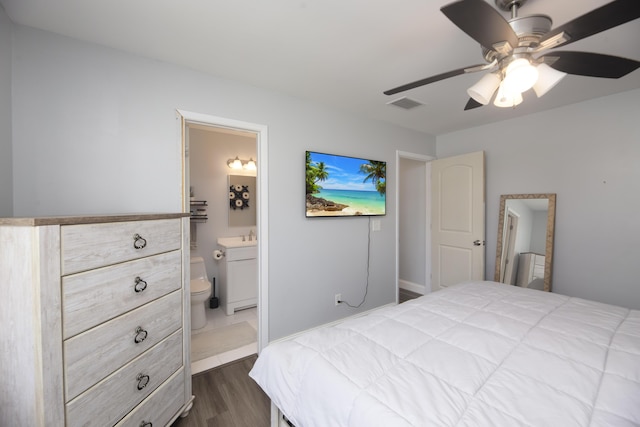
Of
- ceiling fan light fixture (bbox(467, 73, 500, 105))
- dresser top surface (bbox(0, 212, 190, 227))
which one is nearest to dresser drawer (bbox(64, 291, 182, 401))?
dresser top surface (bbox(0, 212, 190, 227))

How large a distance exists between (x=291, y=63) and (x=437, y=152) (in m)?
2.79

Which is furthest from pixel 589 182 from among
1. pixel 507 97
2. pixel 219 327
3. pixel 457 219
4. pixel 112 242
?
pixel 219 327

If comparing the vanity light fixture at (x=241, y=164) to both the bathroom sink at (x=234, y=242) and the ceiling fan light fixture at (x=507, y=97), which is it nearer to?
the bathroom sink at (x=234, y=242)

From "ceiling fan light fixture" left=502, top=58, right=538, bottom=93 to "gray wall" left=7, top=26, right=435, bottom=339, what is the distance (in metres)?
1.69

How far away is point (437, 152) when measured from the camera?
386 cm

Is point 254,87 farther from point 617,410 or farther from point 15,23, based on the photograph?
point 617,410

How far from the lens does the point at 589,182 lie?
8.49ft

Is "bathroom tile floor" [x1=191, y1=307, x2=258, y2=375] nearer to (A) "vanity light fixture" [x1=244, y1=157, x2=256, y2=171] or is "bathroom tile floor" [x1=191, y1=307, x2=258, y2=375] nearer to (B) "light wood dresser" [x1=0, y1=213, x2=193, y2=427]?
(B) "light wood dresser" [x1=0, y1=213, x2=193, y2=427]

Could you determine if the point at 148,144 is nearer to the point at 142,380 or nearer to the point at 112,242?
the point at 112,242

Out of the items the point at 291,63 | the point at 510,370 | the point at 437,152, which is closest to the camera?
the point at 510,370

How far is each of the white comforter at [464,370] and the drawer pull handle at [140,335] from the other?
62 centimetres

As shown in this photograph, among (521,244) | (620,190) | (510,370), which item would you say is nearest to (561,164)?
(620,190)

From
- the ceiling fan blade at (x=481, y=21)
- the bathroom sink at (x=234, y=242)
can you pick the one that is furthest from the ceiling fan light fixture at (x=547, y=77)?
the bathroom sink at (x=234, y=242)

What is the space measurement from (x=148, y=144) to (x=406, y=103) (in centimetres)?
233
